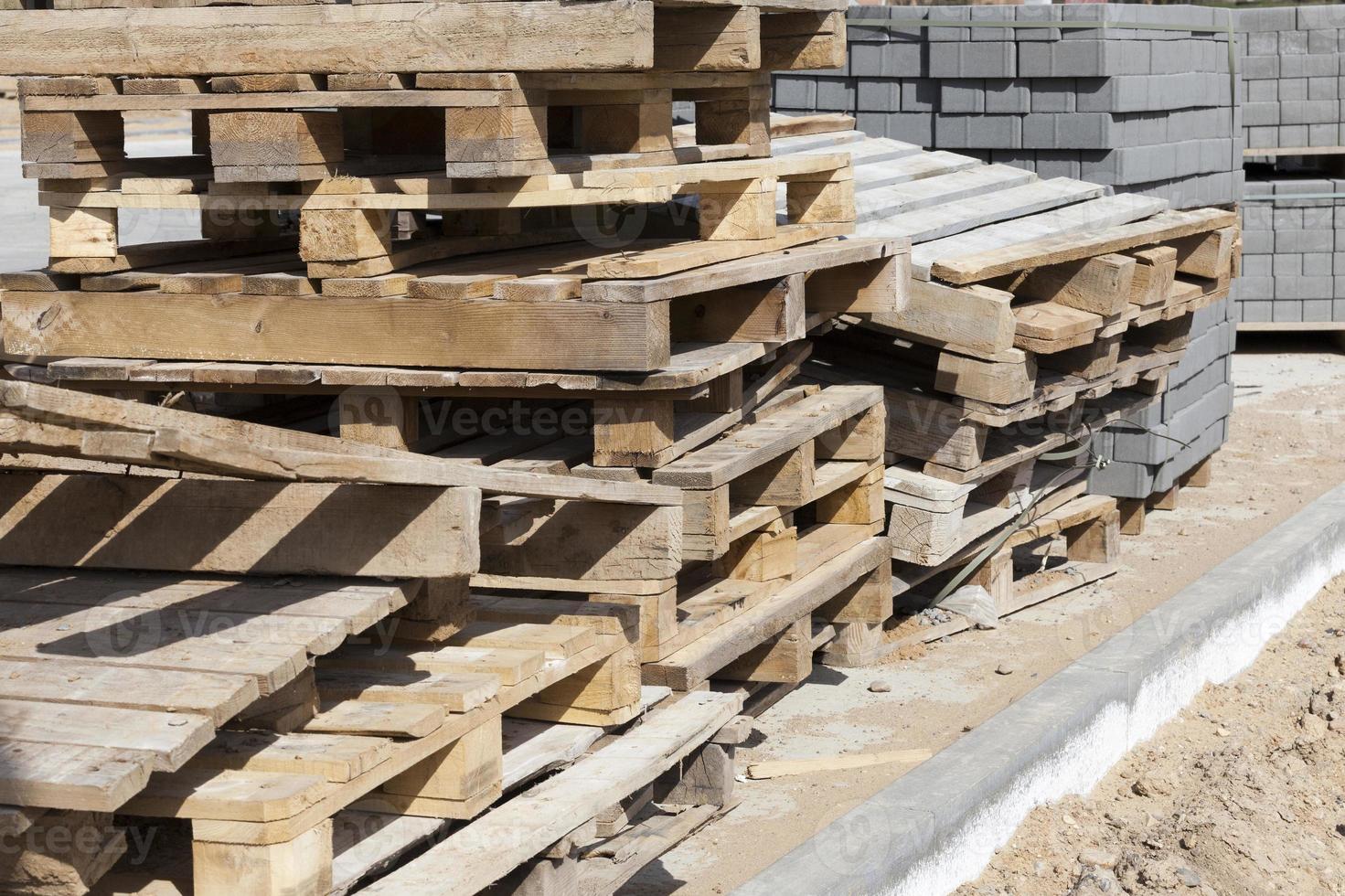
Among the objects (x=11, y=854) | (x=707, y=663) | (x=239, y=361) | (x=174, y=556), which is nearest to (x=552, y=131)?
(x=239, y=361)

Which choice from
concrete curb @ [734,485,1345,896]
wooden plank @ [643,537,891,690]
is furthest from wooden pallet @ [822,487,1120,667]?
concrete curb @ [734,485,1345,896]

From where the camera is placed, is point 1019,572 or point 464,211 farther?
point 1019,572

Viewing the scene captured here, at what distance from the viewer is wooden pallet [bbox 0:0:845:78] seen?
3654mm

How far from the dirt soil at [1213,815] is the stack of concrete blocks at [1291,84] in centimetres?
796

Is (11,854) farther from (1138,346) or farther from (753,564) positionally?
(1138,346)

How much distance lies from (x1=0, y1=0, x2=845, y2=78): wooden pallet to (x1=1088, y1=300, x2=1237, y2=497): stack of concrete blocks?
450 cm

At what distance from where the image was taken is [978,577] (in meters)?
6.92

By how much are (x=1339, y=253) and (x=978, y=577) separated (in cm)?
731

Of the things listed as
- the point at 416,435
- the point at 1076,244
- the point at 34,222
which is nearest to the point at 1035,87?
the point at 1076,244

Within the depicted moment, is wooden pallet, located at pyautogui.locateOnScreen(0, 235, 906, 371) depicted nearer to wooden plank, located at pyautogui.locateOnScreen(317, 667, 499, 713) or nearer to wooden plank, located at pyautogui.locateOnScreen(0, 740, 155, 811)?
wooden plank, located at pyautogui.locateOnScreen(317, 667, 499, 713)

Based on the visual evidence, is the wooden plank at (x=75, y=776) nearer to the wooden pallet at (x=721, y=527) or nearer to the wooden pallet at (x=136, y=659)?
the wooden pallet at (x=136, y=659)

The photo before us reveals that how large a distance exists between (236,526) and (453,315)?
91cm

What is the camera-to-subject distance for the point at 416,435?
4.19 metres

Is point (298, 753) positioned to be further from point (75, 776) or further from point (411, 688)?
point (75, 776)
